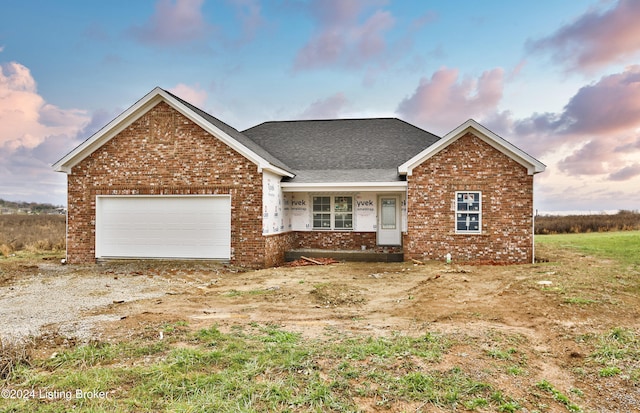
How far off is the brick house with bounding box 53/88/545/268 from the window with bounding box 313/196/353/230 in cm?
131

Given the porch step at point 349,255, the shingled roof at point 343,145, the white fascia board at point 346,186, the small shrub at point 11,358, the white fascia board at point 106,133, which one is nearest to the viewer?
the small shrub at point 11,358

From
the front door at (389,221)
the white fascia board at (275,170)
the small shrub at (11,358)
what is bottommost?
the small shrub at (11,358)

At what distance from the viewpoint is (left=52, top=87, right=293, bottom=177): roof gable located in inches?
592

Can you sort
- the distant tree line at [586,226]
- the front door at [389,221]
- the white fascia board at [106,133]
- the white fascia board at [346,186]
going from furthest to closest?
the distant tree line at [586,226] < the front door at [389,221] < the white fascia board at [346,186] < the white fascia board at [106,133]

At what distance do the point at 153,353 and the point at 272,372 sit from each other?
1789 millimetres

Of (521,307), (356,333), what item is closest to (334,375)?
(356,333)

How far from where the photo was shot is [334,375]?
4922mm

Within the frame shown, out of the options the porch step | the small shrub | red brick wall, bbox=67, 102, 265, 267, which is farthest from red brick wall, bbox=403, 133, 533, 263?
the small shrub

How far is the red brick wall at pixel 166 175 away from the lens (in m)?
15.2

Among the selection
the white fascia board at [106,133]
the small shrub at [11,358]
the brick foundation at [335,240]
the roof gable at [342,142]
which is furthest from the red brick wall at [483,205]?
the small shrub at [11,358]

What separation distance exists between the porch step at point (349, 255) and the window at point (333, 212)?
144 cm

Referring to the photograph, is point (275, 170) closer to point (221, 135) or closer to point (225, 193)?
point (225, 193)

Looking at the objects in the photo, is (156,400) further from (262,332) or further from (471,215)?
(471,215)

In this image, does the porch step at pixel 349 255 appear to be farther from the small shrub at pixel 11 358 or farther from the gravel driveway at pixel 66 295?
the small shrub at pixel 11 358
